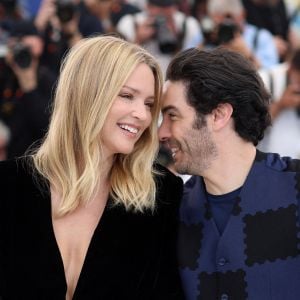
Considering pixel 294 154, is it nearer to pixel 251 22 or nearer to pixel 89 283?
pixel 89 283

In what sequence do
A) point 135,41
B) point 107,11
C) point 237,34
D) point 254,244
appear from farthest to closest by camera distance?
point 107,11 → point 135,41 → point 237,34 → point 254,244

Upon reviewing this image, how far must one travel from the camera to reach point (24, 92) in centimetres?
434

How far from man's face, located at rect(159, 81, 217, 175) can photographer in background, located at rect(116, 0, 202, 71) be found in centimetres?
220

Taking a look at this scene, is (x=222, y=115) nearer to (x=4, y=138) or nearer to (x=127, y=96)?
(x=127, y=96)

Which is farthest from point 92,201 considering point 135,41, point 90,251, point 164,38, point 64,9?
point 64,9

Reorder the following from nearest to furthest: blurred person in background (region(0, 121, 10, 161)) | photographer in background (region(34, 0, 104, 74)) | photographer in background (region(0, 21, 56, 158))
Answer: photographer in background (region(0, 21, 56, 158)) → blurred person in background (region(0, 121, 10, 161)) → photographer in background (region(34, 0, 104, 74))

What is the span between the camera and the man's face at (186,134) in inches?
97.3

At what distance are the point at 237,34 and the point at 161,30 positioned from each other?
20.7 inches

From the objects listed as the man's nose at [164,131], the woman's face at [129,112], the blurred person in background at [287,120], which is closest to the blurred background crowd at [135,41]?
the blurred person in background at [287,120]

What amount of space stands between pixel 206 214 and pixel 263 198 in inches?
8.5

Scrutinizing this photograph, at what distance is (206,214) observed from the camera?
2.46 meters

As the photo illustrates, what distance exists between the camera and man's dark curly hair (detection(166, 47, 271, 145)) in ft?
8.11

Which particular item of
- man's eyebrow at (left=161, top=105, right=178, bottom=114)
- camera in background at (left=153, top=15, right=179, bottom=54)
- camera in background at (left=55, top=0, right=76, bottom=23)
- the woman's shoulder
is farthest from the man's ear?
camera in background at (left=55, top=0, right=76, bottom=23)

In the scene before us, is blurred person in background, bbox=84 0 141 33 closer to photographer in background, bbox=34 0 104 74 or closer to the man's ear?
photographer in background, bbox=34 0 104 74
